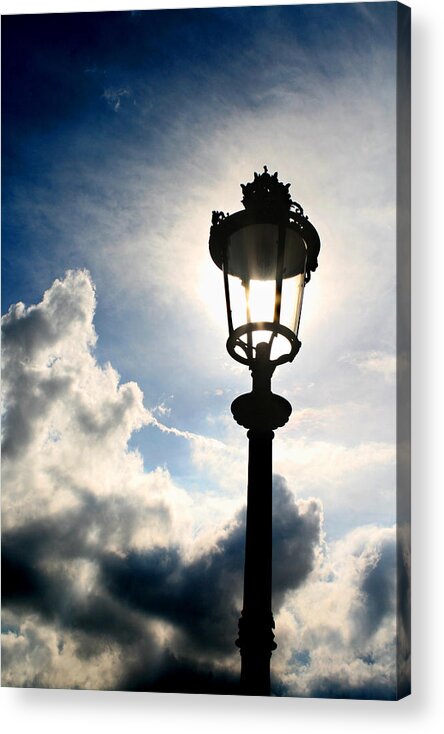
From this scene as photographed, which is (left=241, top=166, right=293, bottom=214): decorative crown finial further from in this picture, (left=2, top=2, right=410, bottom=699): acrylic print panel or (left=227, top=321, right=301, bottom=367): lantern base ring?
(left=2, top=2, right=410, bottom=699): acrylic print panel

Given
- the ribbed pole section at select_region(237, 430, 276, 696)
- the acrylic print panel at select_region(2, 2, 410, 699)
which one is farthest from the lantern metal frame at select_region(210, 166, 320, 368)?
the acrylic print panel at select_region(2, 2, 410, 699)

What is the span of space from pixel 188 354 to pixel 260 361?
1.54m

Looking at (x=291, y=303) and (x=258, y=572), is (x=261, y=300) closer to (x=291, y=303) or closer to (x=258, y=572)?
(x=291, y=303)

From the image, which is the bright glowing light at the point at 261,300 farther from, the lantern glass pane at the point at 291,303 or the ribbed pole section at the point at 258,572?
the ribbed pole section at the point at 258,572

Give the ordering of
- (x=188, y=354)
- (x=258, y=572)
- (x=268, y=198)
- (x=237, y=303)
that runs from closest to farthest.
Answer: (x=258, y=572)
(x=237, y=303)
(x=268, y=198)
(x=188, y=354)

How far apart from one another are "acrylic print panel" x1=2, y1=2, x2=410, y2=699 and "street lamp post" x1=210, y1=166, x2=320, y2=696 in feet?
3.83

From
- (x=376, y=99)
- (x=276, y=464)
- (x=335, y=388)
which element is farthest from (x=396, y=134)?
(x=276, y=464)

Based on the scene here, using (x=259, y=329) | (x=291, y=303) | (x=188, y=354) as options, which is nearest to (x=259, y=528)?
(x=259, y=329)

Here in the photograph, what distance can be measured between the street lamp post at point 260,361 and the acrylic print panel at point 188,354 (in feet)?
3.83

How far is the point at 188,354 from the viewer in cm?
610

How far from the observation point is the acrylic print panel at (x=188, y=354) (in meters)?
5.76

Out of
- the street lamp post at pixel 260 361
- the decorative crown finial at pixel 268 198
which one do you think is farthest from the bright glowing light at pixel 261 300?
the decorative crown finial at pixel 268 198

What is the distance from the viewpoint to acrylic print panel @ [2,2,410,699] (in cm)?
576

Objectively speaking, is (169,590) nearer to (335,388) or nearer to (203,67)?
(335,388)
